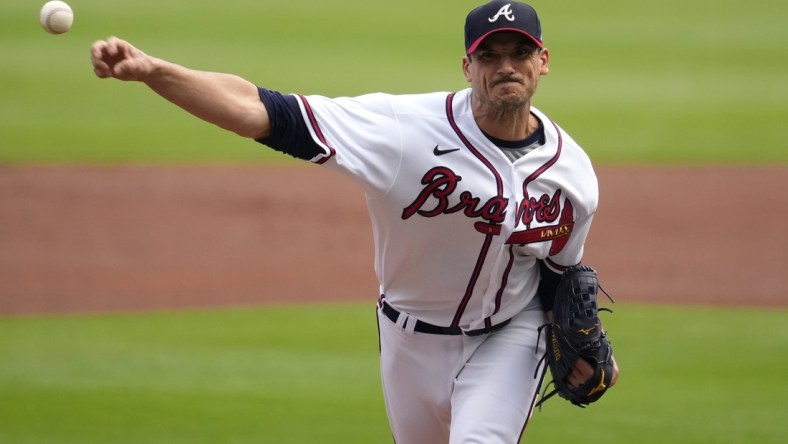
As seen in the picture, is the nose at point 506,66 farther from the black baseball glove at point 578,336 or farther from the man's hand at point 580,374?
the man's hand at point 580,374

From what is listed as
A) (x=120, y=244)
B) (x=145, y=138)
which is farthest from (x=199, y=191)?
(x=145, y=138)

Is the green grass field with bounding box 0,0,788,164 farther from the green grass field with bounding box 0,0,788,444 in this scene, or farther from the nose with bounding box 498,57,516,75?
the nose with bounding box 498,57,516,75

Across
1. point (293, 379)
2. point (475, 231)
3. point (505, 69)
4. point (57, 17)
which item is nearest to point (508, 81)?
point (505, 69)

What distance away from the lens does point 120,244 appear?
428 inches

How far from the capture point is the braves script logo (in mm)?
Answer: 4086

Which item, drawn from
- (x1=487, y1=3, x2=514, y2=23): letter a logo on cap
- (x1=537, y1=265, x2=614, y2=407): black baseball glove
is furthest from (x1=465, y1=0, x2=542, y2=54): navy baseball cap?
Result: (x1=537, y1=265, x2=614, y2=407): black baseball glove

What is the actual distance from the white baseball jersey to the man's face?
168 millimetres

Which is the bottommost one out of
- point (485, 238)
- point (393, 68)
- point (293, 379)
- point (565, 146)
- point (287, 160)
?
point (293, 379)

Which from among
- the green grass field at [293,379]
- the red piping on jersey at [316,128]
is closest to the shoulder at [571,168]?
the red piping on jersey at [316,128]

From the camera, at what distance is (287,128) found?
3773mm

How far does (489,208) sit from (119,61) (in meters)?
1.45

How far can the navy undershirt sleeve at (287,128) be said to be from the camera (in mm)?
3717

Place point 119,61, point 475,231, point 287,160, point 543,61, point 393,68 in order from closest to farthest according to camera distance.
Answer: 1. point 119,61
2. point 475,231
3. point 543,61
4. point 287,160
5. point 393,68

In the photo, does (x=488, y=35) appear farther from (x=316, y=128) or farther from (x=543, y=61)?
(x=316, y=128)
